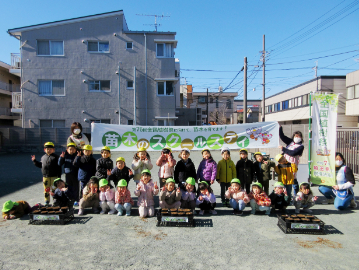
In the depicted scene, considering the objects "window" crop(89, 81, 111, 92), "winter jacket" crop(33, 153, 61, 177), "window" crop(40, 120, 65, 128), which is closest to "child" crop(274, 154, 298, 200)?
"winter jacket" crop(33, 153, 61, 177)

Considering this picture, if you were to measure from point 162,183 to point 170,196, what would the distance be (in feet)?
2.70

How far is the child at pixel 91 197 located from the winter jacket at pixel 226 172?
286cm

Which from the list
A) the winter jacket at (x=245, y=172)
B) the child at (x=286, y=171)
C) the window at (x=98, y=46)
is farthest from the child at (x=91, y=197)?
the window at (x=98, y=46)

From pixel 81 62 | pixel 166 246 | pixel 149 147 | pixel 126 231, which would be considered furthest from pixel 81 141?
pixel 81 62

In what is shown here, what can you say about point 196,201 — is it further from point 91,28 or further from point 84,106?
point 91,28

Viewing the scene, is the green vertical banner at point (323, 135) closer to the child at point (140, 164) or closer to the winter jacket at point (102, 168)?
the child at point (140, 164)

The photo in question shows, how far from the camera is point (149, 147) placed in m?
7.37

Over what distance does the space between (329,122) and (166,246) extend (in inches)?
196

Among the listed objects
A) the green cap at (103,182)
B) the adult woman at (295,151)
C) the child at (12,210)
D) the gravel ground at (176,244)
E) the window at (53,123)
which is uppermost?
the window at (53,123)

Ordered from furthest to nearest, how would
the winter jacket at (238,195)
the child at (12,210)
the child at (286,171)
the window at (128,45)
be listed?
the window at (128,45), the child at (286,171), the winter jacket at (238,195), the child at (12,210)

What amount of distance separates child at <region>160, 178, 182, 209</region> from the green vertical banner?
345 centimetres

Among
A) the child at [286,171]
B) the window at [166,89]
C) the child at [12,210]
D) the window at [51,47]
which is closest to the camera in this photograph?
the child at [12,210]

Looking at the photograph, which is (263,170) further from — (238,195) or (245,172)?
(238,195)

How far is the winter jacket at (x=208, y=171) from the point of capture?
5.89 meters
